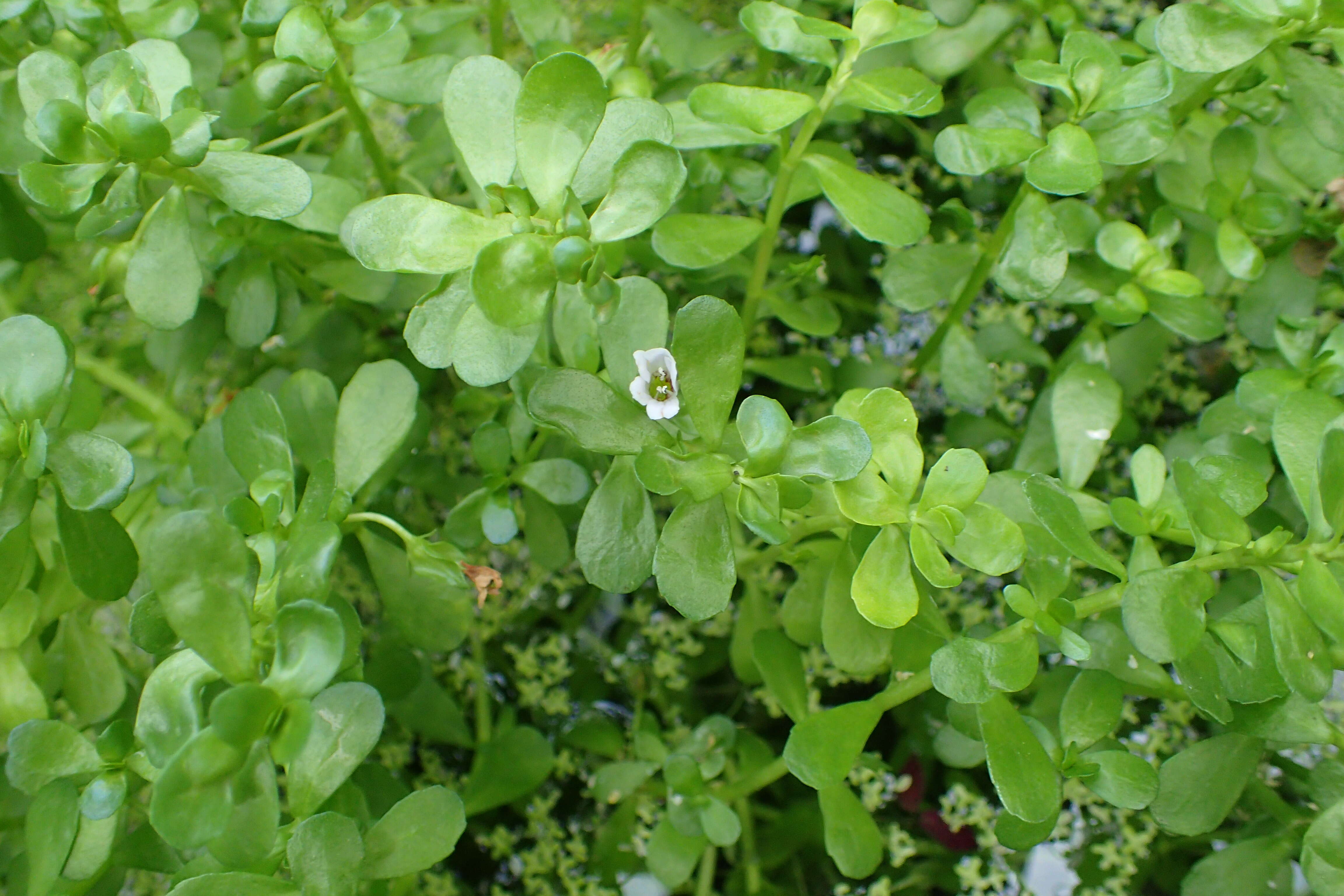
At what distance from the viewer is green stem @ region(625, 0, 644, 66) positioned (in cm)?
94

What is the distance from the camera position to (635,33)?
96 cm

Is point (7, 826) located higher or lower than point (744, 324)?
lower

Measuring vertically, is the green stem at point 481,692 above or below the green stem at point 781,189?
below

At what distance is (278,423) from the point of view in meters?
0.72

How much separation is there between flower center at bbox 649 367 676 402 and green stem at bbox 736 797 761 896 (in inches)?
19.0

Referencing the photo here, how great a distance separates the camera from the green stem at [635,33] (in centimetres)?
94

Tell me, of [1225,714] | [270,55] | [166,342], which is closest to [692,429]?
[1225,714]

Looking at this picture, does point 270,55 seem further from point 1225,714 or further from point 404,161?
point 1225,714

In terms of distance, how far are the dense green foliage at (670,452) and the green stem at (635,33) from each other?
0.11ft

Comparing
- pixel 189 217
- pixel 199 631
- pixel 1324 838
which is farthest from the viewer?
pixel 189 217

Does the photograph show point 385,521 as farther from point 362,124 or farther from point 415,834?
→ point 362,124

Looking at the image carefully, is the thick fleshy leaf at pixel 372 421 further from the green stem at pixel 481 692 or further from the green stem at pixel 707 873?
the green stem at pixel 707 873

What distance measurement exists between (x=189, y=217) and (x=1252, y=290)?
895mm

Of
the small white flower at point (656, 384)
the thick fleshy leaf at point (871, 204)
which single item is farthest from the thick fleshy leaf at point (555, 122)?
the thick fleshy leaf at point (871, 204)
